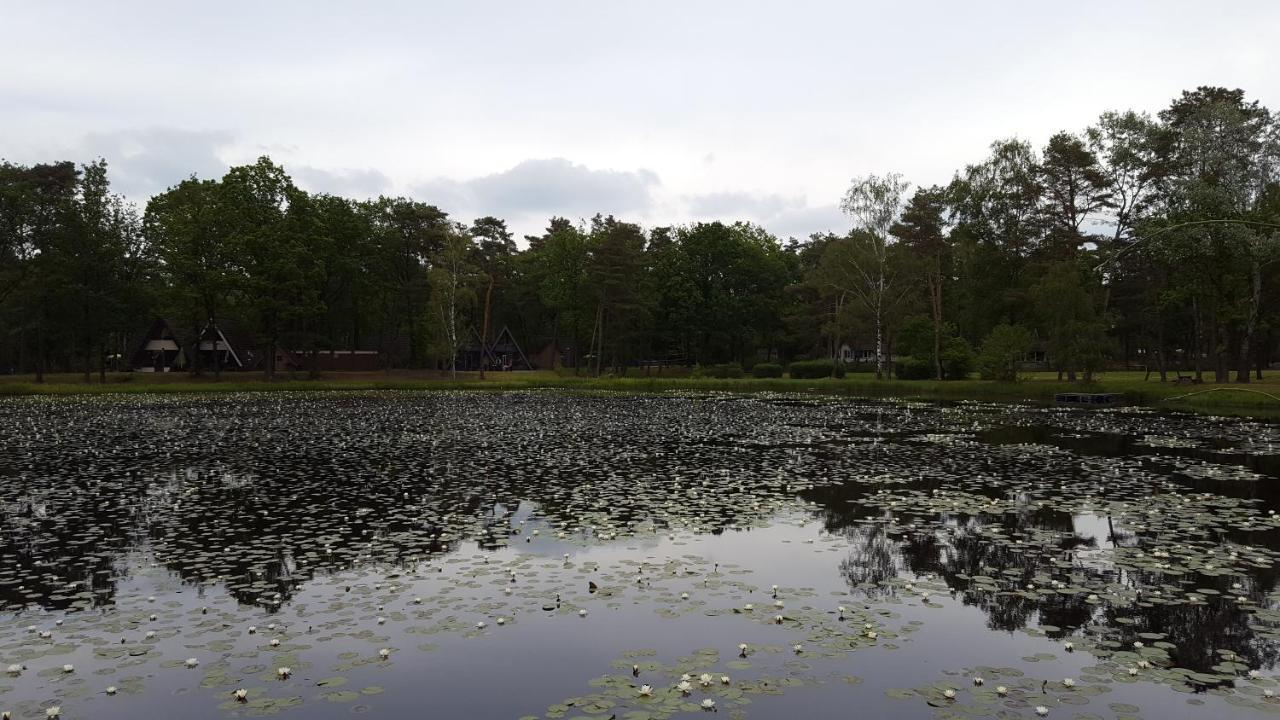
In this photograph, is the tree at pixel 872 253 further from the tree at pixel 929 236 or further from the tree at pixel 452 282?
the tree at pixel 452 282

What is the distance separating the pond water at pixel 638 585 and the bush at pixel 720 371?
215 feet

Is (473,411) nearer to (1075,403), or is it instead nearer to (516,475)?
(516,475)

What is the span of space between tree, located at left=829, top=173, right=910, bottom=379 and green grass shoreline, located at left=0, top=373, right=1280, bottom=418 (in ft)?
28.2

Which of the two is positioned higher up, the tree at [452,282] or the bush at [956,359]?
the tree at [452,282]

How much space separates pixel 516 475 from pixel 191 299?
73.1 meters

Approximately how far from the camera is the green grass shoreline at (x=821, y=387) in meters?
52.7

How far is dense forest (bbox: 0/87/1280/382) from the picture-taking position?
61.3m

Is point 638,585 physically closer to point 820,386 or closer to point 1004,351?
point 1004,351

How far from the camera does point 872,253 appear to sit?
79375 millimetres

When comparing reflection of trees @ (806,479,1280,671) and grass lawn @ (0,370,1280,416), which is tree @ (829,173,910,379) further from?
reflection of trees @ (806,479,1280,671)

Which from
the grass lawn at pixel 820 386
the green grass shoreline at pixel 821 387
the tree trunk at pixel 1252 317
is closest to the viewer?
the green grass shoreline at pixel 821 387

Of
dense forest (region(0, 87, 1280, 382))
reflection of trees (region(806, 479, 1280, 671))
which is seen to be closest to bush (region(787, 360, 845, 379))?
dense forest (region(0, 87, 1280, 382))

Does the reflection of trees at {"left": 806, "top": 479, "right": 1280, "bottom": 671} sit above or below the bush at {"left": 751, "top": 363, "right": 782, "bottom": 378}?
below

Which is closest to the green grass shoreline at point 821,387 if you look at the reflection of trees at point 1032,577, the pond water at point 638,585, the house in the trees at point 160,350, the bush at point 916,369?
the bush at point 916,369
